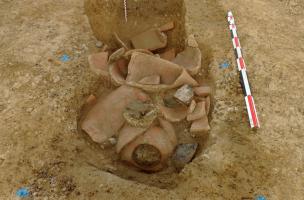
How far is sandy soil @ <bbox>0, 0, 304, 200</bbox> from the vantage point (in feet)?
12.8

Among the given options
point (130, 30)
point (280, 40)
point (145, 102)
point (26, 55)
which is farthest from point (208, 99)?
point (26, 55)

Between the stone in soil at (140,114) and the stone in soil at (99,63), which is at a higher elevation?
the stone in soil at (99,63)

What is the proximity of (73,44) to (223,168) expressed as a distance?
2.81m

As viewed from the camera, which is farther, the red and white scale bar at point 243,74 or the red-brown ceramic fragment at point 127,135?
the red-brown ceramic fragment at point 127,135

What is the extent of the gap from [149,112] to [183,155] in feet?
2.24

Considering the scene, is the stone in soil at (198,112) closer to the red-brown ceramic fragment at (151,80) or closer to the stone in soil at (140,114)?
the stone in soil at (140,114)

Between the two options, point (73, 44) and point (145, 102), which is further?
point (73, 44)

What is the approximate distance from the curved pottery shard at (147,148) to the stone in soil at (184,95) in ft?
1.33

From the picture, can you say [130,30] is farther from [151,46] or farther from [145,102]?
[145,102]

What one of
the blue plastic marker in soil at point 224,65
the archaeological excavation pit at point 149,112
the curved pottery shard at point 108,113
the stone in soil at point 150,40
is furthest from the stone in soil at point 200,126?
the stone in soil at point 150,40

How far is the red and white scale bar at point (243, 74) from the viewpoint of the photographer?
4.40 metres

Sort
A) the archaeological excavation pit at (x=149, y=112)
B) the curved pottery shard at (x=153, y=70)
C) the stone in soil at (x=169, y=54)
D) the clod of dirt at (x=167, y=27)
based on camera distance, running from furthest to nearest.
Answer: the clod of dirt at (x=167, y=27) < the stone in soil at (x=169, y=54) < the curved pottery shard at (x=153, y=70) < the archaeological excavation pit at (x=149, y=112)

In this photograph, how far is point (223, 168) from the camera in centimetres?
402

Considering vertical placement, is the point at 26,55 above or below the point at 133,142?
above
